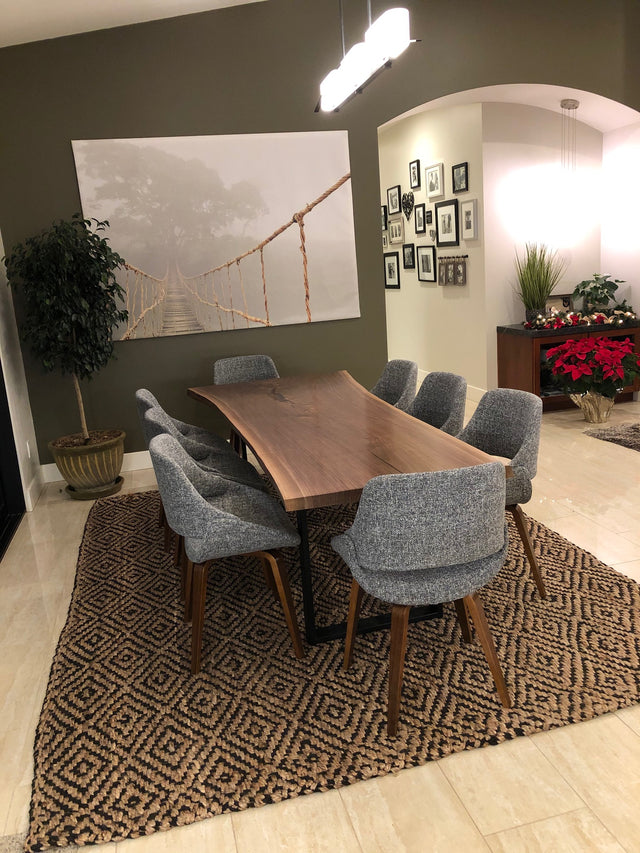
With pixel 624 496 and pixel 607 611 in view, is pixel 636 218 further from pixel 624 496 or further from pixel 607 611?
pixel 607 611

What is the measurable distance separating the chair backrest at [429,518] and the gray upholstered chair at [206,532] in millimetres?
500

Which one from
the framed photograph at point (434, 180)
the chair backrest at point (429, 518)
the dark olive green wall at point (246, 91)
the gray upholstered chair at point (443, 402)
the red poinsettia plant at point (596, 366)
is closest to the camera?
the chair backrest at point (429, 518)

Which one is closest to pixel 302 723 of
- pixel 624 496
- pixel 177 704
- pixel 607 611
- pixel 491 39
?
pixel 177 704

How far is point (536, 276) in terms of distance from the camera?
6.05 m

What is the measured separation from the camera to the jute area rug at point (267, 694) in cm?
194

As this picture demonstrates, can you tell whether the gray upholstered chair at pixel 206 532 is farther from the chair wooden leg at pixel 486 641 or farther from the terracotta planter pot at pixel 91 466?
the terracotta planter pot at pixel 91 466

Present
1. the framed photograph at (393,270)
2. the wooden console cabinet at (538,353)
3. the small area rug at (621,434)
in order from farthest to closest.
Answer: the framed photograph at (393,270) < the wooden console cabinet at (538,353) < the small area rug at (621,434)

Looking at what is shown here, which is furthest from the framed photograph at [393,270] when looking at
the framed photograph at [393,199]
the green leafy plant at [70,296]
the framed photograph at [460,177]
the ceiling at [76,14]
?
the green leafy plant at [70,296]

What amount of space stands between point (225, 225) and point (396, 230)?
3379 millimetres

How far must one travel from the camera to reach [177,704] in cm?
231

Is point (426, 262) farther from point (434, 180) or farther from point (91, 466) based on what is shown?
point (91, 466)

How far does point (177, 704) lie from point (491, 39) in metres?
5.02

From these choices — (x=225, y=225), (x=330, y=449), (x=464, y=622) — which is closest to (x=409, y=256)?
(x=225, y=225)

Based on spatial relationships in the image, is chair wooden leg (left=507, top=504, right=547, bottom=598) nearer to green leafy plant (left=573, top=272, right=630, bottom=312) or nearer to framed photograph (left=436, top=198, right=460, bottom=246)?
green leafy plant (left=573, top=272, right=630, bottom=312)
